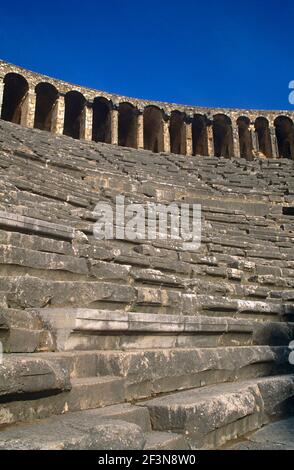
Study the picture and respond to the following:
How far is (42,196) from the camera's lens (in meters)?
8.07

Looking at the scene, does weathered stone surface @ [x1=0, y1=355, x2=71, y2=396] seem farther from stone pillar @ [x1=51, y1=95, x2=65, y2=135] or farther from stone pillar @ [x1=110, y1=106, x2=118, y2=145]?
stone pillar @ [x1=110, y1=106, x2=118, y2=145]

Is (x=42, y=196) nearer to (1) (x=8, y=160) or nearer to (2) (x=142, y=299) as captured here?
(1) (x=8, y=160)

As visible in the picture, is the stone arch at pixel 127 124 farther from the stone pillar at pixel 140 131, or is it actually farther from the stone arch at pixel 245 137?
the stone arch at pixel 245 137

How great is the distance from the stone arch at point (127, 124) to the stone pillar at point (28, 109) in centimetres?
610

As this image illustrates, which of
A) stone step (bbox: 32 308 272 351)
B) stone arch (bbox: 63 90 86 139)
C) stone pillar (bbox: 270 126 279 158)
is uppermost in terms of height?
stone arch (bbox: 63 90 86 139)

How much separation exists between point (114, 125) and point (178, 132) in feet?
18.5

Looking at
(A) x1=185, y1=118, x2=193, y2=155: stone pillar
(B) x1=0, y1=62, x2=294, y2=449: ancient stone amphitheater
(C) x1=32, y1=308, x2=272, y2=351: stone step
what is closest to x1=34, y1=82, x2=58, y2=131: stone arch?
(A) x1=185, y1=118, x2=193, y2=155: stone pillar

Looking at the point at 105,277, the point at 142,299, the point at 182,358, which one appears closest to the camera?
the point at 182,358

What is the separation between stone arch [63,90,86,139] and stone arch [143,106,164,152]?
449 cm

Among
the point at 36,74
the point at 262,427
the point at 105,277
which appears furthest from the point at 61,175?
the point at 36,74

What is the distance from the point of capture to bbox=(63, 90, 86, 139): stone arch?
26.5 metres
